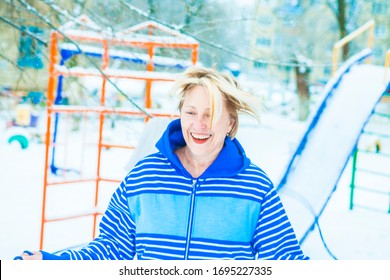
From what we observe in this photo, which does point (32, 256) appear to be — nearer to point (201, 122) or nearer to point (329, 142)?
point (201, 122)

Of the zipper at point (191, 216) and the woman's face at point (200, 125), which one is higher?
the woman's face at point (200, 125)

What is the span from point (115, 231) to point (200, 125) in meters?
0.23

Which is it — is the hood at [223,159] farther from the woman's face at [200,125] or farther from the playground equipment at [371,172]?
the playground equipment at [371,172]

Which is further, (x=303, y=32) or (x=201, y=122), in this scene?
(x=303, y=32)

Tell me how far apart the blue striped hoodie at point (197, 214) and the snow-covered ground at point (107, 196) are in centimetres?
99

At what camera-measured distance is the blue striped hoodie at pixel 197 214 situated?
2.50 feet

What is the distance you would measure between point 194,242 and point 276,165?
8.86 ft

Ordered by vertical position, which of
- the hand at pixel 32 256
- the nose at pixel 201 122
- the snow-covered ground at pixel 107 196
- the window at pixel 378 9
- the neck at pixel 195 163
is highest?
the window at pixel 378 9

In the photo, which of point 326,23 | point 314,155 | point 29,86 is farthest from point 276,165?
point 326,23

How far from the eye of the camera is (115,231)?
80cm

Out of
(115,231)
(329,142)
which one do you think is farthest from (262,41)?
(115,231)

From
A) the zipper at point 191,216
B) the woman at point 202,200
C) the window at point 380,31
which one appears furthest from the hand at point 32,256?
the window at point 380,31

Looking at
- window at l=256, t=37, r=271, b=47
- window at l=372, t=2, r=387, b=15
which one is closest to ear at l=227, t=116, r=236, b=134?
window at l=256, t=37, r=271, b=47

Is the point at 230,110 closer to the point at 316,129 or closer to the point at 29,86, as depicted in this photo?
the point at 316,129
